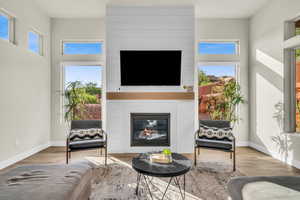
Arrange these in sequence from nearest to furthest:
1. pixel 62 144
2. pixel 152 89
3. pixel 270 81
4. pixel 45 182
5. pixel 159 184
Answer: pixel 45 182 < pixel 159 184 < pixel 270 81 < pixel 152 89 < pixel 62 144

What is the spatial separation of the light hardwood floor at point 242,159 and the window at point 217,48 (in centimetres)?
245

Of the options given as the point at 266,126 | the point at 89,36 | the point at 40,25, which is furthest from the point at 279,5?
the point at 40,25

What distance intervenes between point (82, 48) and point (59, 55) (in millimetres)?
597

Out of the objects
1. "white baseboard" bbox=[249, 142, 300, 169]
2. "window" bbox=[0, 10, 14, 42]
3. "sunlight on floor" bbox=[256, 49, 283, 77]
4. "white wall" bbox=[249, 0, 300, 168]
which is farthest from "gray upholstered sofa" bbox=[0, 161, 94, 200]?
"sunlight on floor" bbox=[256, 49, 283, 77]

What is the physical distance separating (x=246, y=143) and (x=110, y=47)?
4.07 meters

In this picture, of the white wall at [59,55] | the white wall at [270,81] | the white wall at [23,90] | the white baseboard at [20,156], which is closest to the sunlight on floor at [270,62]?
the white wall at [270,81]

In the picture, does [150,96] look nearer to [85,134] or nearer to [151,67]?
[151,67]

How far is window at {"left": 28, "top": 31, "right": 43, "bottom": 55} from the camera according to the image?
4.13 meters

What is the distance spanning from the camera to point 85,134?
3611 millimetres

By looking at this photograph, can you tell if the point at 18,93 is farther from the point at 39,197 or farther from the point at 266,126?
the point at 266,126

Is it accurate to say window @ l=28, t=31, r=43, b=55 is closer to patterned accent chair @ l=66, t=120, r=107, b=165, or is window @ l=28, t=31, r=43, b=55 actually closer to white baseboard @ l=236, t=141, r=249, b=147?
patterned accent chair @ l=66, t=120, r=107, b=165

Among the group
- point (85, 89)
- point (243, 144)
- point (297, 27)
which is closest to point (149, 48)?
point (85, 89)

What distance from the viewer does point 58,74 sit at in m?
4.80

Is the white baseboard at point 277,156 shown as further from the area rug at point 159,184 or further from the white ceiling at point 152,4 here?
the white ceiling at point 152,4
